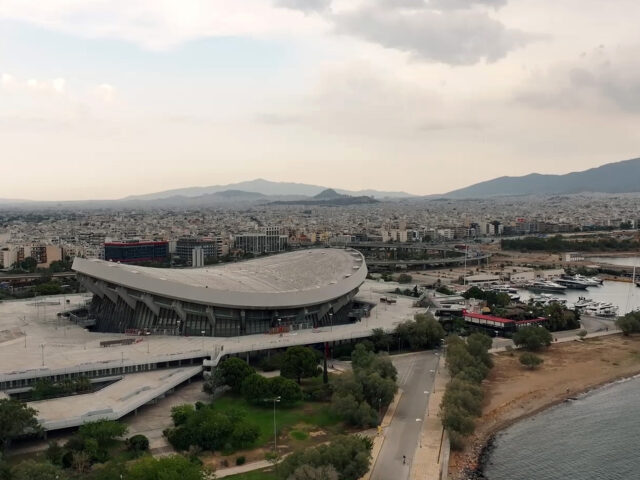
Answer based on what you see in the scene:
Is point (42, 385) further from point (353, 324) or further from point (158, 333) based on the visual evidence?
point (353, 324)

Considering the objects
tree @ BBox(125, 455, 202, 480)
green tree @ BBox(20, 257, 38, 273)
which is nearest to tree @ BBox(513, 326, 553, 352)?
tree @ BBox(125, 455, 202, 480)

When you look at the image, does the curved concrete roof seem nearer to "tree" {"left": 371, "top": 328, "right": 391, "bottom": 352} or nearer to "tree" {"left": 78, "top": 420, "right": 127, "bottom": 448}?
"tree" {"left": 371, "top": 328, "right": 391, "bottom": 352}

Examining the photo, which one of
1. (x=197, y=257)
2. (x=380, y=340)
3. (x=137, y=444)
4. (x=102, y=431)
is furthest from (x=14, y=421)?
(x=197, y=257)

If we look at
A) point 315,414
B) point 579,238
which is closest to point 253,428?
point 315,414

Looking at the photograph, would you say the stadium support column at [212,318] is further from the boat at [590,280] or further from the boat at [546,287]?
the boat at [590,280]

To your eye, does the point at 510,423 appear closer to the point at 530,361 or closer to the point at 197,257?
the point at 530,361
